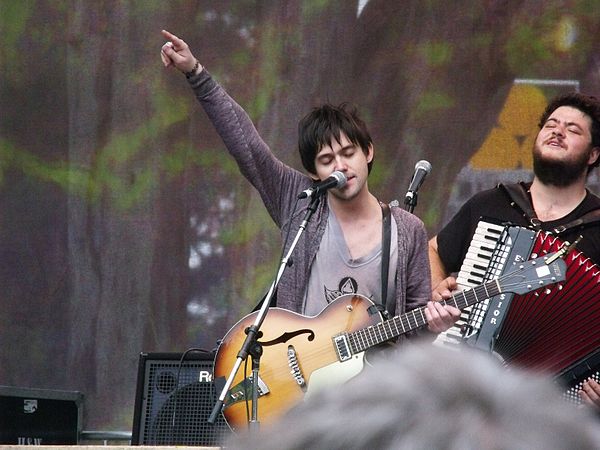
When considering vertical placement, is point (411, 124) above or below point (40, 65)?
below

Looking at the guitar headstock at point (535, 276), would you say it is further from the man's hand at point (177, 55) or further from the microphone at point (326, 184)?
the man's hand at point (177, 55)

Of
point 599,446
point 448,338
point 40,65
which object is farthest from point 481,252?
point 599,446

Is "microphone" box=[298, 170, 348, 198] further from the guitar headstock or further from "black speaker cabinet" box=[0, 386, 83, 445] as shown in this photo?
"black speaker cabinet" box=[0, 386, 83, 445]

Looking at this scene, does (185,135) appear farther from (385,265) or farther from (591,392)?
(591,392)

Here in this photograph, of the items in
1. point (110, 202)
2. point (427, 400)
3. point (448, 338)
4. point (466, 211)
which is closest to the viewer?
point (427, 400)

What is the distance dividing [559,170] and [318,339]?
1177mm

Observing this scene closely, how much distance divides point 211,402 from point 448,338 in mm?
1081

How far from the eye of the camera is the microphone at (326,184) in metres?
3.72

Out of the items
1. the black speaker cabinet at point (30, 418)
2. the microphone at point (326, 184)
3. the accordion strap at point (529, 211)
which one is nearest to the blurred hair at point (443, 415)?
the microphone at point (326, 184)

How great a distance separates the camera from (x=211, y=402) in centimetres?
436

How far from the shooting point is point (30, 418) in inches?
180

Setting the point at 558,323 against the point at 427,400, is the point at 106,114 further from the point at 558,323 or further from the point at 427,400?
the point at 427,400

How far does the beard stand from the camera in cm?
418

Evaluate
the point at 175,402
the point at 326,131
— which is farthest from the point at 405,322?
the point at 175,402
